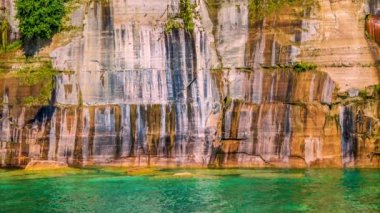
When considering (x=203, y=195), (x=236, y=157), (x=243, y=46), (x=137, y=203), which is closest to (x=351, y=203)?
(x=203, y=195)

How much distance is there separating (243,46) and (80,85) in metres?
9.58

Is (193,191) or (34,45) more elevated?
(34,45)

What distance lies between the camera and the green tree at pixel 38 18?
37.4 meters

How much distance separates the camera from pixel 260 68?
37.2 meters

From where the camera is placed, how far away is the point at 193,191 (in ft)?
90.7

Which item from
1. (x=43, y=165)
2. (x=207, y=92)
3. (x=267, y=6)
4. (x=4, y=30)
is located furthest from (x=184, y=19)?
(x=43, y=165)

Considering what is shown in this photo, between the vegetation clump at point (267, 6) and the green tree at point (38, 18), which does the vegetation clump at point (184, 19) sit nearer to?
the vegetation clump at point (267, 6)

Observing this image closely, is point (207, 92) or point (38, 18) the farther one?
point (38, 18)

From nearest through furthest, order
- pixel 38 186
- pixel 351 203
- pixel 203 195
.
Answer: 1. pixel 351 203
2. pixel 203 195
3. pixel 38 186

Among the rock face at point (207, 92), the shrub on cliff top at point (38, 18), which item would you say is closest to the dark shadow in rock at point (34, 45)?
the shrub on cliff top at point (38, 18)

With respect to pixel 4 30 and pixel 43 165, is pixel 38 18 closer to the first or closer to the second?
pixel 4 30

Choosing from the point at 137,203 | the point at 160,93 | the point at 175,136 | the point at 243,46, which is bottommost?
the point at 137,203

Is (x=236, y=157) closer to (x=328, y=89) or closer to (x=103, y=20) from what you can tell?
(x=328, y=89)

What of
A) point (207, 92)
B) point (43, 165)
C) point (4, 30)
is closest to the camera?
point (43, 165)
